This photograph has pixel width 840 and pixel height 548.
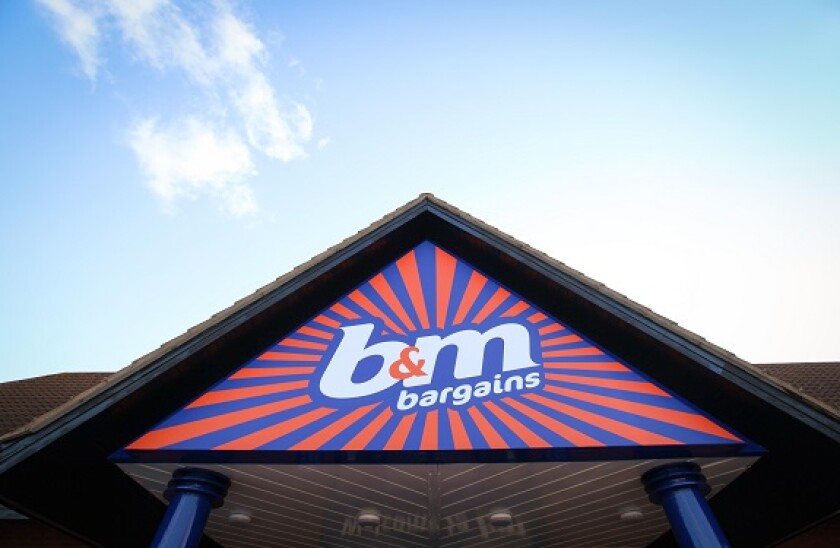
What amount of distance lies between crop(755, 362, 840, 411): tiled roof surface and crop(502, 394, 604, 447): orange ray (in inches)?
225

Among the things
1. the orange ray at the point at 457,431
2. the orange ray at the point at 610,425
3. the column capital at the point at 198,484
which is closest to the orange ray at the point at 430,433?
the orange ray at the point at 457,431

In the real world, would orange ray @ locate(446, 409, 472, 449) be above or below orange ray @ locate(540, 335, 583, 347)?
below

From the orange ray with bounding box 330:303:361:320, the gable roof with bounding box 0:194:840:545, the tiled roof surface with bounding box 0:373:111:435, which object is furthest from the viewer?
the tiled roof surface with bounding box 0:373:111:435

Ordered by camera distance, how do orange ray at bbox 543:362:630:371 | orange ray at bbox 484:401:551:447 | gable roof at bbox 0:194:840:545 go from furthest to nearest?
orange ray at bbox 543:362:630:371 → orange ray at bbox 484:401:551:447 → gable roof at bbox 0:194:840:545

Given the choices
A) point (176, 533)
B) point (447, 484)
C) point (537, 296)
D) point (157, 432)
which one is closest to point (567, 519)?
point (447, 484)

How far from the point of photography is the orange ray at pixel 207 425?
508cm

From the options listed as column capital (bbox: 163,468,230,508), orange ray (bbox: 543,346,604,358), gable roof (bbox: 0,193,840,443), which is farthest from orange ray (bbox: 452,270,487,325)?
column capital (bbox: 163,468,230,508)

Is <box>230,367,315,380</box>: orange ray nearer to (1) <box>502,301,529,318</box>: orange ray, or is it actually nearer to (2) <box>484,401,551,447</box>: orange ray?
(2) <box>484,401,551,447</box>: orange ray

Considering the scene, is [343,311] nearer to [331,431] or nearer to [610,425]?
[331,431]

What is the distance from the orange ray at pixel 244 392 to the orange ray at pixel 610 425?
2.61 metres

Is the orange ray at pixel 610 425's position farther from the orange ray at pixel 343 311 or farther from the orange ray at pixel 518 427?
the orange ray at pixel 343 311

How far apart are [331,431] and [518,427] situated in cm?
188

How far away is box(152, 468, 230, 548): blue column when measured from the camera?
4.57 metres

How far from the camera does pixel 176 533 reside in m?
4.59
